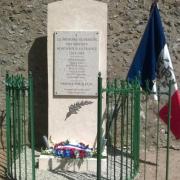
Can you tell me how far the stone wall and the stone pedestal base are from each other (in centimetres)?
146

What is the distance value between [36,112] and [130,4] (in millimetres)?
2065

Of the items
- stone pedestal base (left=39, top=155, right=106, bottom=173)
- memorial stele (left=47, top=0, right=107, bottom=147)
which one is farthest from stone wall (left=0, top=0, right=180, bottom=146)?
stone pedestal base (left=39, top=155, right=106, bottom=173)

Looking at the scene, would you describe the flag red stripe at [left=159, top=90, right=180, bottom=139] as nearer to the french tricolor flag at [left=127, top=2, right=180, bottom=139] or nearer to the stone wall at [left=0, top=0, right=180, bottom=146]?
the french tricolor flag at [left=127, top=2, right=180, bottom=139]

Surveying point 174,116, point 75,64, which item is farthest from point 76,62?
point 174,116

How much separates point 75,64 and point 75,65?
0.01 meters

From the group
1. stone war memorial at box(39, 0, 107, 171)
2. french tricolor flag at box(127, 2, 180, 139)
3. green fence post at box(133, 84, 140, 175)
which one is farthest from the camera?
Answer: french tricolor flag at box(127, 2, 180, 139)

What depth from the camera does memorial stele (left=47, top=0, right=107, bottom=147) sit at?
611cm

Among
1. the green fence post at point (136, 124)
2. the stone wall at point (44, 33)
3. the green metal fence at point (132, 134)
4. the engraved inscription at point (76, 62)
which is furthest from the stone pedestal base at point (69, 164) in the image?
the stone wall at point (44, 33)

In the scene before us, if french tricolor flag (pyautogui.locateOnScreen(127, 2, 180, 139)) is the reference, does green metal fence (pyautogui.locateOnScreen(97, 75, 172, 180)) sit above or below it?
below

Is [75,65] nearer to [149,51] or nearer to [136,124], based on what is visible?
[149,51]

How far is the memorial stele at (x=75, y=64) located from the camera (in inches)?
241

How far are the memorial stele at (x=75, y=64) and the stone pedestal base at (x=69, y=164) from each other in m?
0.46

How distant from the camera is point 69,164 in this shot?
579 cm

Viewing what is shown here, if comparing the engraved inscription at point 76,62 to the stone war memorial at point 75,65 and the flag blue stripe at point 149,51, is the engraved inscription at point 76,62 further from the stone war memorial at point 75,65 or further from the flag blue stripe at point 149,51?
the flag blue stripe at point 149,51
